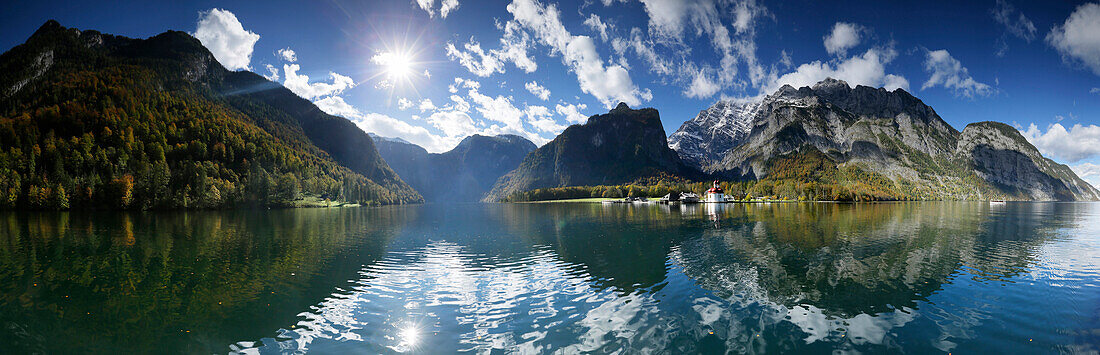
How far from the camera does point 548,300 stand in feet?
62.8

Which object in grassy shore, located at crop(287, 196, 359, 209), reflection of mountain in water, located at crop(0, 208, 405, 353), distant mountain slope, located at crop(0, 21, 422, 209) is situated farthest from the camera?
grassy shore, located at crop(287, 196, 359, 209)

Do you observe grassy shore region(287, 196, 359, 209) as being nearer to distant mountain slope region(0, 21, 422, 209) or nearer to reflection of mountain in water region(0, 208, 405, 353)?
distant mountain slope region(0, 21, 422, 209)

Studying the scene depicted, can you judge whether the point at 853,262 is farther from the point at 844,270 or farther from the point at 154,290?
the point at 154,290

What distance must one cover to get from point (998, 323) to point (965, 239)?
1638 inches

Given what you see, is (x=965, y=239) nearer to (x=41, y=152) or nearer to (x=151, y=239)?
(x=151, y=239)

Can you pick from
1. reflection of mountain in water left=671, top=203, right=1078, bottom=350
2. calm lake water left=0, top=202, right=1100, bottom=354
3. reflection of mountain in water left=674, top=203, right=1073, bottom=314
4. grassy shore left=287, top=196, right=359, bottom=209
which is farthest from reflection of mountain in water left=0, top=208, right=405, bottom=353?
grassy shore left=287, top=196, right=359, bottom=209

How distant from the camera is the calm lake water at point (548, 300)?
13.5 meters

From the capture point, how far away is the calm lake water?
44.4 feet

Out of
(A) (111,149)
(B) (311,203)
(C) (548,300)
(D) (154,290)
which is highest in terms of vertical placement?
(A) (111,149)

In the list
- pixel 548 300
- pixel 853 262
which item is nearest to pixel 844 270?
pixel 853 262

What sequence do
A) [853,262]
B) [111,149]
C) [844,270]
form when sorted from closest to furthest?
1. [844,270]
2. [853,262]
3. [111,149]

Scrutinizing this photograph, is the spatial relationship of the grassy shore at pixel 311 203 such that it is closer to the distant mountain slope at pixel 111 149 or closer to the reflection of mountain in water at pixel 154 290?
the distant mountain slope at pixel 111 149

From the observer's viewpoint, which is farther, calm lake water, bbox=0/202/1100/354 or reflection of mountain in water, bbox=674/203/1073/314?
reflection of mountain in water, bbox=674/203/1073/314

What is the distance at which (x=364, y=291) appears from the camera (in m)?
21.1
